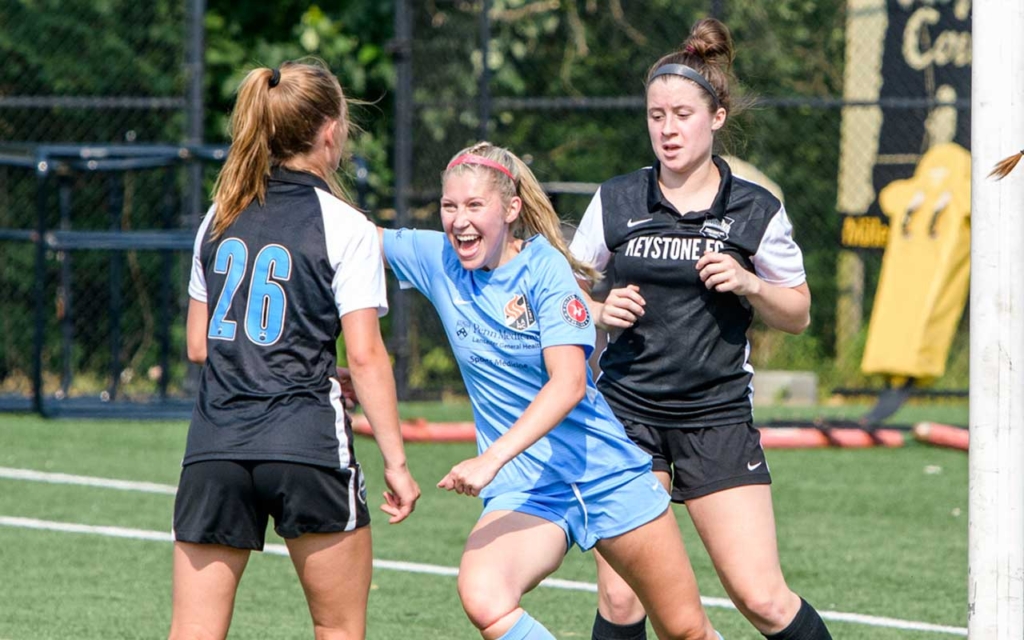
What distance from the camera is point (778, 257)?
4.48 metres

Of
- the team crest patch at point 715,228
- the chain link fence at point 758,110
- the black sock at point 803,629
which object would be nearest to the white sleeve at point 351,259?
the team crest patch at point 715,228

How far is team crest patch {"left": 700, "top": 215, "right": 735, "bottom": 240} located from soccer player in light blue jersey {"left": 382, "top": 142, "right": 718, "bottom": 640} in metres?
0.55

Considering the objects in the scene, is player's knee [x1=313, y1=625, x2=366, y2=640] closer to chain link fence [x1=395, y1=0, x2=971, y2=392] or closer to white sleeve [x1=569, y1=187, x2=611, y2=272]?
white sleeve [x1=569, y1=187, x2=611, y2=272]

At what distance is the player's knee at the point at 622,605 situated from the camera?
4547mm

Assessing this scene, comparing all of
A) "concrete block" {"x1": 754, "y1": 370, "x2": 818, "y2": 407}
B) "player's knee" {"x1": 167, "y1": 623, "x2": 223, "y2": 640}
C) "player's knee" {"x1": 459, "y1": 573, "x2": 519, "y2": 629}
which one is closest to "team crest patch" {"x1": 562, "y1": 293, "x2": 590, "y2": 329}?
"player's knee" {"x1": 459, "y1": 573, "x2": 519, "y2": 629}

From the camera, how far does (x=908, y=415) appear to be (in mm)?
11359

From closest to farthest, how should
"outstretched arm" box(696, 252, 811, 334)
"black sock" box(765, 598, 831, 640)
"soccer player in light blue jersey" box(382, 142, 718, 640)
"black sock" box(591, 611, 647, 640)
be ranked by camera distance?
"soccer player in light blue jersey" box(382, 142, 718, 640)
"outstretched arm" box(696, 252, 811, 334)
"black sock" box(765, 598, 831, 640)
"black sock" box(591, 611, 647, 640)

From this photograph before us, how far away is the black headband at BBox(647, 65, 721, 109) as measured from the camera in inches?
175

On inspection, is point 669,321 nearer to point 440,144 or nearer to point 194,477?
point 194,477

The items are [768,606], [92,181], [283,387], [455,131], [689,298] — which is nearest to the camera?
[283,387]

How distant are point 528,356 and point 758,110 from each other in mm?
8091

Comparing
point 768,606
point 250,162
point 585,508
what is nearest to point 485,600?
point 585,508

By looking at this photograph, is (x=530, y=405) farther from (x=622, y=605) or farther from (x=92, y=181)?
(x=92, y=181)

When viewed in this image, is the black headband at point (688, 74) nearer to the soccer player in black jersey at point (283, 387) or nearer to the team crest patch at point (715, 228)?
the team crest patch at point (715, 228)
